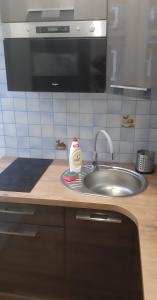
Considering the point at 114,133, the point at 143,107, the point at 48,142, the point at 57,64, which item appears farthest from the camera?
the point at 48,142

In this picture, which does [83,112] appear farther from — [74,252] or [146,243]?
[146,243]

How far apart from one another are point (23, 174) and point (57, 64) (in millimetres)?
745

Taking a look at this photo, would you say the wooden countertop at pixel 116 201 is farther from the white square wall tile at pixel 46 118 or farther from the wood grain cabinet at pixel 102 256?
the white square wall tile at pixel 46 118

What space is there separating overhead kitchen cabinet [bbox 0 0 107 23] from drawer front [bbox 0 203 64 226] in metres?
0.97

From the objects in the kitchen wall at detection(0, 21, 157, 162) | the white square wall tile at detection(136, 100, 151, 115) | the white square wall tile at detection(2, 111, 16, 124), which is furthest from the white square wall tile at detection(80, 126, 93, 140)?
the white square wall tile at detection(2, 111, 16, 124)

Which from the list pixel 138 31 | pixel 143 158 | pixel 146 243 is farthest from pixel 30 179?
pixel 138 31

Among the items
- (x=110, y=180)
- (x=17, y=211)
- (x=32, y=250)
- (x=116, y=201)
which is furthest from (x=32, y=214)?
(x=110, y=180)

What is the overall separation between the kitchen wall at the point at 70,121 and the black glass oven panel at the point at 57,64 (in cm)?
41

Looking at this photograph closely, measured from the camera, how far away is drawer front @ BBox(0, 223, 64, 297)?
5.12ft

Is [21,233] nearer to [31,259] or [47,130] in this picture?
[31,259]

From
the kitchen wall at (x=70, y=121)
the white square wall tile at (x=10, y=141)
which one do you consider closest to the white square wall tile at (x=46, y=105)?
the kitchen wall at (x=70, y=121)

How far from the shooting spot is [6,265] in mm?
1701

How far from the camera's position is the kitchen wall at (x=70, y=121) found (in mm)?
1803

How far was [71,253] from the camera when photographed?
61.6 inches
